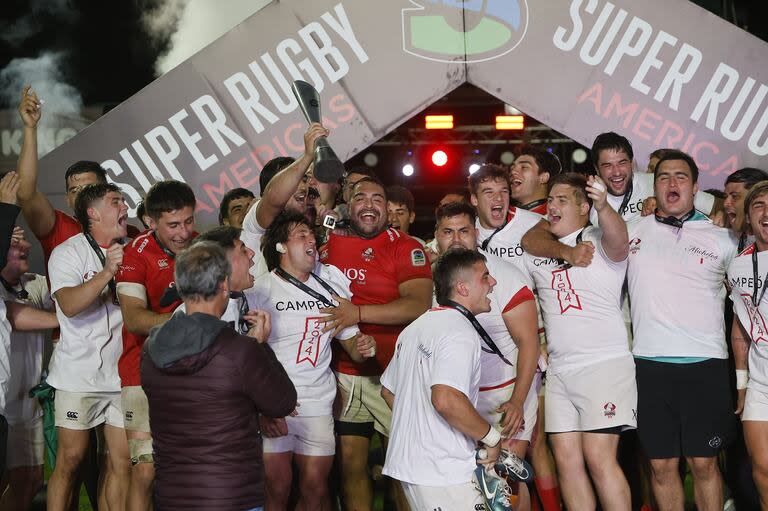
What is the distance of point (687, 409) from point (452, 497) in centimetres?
203

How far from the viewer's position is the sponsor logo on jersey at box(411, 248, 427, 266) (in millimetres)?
5867

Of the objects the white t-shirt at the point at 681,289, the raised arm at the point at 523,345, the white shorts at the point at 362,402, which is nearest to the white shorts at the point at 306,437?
the white shorts at the point at 362,402

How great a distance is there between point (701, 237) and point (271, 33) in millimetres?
3522

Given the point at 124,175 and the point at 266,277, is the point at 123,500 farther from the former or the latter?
the point at 124,175

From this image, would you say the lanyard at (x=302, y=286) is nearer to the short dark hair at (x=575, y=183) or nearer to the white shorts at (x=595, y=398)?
the white shorts at (x=595, y=398)

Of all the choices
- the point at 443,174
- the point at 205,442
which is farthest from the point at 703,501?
the point at 443,174

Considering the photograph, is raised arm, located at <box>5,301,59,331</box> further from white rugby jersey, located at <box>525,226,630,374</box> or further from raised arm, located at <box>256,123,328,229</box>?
white rugby jersey, located at <box>525,226,630,374</box>

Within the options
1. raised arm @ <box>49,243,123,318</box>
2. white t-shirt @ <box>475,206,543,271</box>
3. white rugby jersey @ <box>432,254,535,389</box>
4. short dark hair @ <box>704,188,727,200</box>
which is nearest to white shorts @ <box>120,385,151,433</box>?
raised arm @ <box>49,243,123,318</box>

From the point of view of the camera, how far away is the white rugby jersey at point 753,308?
518 centimetres

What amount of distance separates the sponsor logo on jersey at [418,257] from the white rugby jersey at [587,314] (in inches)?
33.7

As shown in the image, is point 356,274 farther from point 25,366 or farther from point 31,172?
point 25,366

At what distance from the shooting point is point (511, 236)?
5.99 m

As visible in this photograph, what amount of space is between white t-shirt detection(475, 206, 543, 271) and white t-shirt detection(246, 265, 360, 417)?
4.19 feet

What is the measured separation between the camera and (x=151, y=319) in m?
5.04
